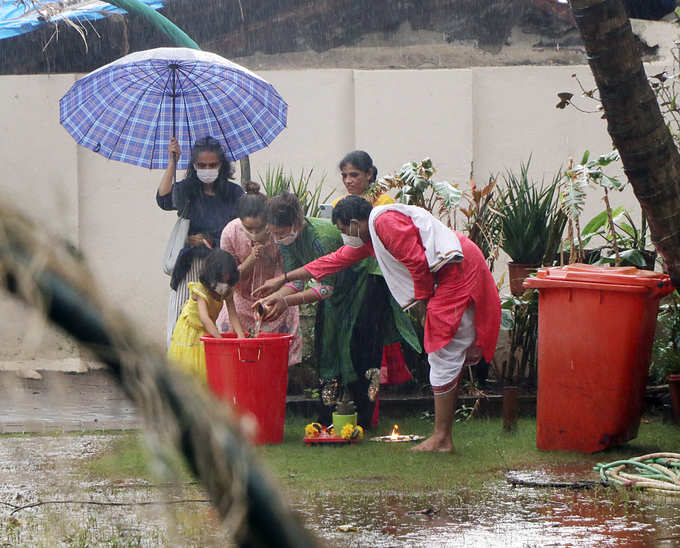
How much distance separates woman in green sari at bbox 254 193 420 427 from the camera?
20.4 ft

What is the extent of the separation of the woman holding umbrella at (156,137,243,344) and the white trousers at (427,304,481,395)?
5.76ft

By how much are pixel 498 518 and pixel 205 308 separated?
7.98ft

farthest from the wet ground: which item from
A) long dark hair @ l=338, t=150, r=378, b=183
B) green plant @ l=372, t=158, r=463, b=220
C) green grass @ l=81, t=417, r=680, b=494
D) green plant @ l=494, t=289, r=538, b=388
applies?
green plant @ l=372, t=158, r=463, b=220

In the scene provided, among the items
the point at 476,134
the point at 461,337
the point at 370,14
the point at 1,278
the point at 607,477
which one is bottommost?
the point at 607,477

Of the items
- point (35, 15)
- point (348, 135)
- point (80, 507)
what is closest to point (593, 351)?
point (80, 507)

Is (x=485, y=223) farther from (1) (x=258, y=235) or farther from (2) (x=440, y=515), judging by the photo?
(2) (x=440, y=515)

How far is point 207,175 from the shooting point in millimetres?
6469

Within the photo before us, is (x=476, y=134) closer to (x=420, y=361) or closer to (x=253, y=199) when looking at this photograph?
(x=420, y=361)

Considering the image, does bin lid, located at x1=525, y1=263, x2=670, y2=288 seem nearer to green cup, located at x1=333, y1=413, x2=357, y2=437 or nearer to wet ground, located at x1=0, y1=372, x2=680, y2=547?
wet ground, located at x1=0, y1=372, x2=680, y2=547

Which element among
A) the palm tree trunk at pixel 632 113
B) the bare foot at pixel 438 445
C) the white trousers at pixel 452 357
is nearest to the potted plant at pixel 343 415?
the bare foot at pixel 438 445

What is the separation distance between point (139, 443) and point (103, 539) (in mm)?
2978

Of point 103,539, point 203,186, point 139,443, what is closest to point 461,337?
point 203,186

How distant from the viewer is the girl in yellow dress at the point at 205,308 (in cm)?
585

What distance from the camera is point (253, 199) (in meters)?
6.02
